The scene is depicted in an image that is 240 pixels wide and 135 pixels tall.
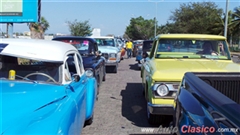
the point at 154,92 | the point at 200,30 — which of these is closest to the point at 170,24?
the point at 200,30

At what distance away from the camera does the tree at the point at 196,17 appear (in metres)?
40.3

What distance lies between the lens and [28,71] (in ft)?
11.8

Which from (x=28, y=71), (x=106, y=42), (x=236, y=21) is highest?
(x=236, y=21)

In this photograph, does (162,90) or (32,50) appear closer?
(32,50)

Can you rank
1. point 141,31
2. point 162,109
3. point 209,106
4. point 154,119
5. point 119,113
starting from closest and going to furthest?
point 209,106 < point 162,109 < point 154,119 < point 119,113 < point 141,31

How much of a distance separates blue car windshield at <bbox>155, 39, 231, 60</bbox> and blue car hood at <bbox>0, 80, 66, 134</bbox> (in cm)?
346

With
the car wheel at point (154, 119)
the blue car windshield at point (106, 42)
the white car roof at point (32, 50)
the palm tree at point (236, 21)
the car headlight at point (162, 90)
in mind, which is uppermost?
the palm tree at point (236, 21)

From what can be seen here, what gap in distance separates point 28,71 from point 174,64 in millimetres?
2694

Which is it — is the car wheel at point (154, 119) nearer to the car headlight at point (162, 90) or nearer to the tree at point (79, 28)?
the car headlight at point (162, 90)

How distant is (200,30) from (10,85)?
3951 centimetres

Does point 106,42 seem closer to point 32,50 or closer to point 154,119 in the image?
point 154,119

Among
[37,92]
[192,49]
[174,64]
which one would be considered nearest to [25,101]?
[37,92]

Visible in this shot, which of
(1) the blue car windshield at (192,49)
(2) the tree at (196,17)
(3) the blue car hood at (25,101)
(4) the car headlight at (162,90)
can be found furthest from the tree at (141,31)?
(3) the blue car hood at (25,101)

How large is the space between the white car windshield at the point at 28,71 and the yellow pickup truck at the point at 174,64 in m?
1.71
